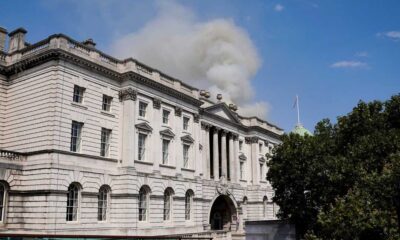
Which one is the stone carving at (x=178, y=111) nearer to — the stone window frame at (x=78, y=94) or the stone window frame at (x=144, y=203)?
the stone window frame at (x=144, y=203)

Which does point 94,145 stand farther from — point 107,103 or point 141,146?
point 141,146

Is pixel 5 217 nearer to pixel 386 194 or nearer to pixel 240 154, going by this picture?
pixel 386 194

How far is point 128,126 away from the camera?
36406 mm

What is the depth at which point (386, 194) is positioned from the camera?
2588 cm

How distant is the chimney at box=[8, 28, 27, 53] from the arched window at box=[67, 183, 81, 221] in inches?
511

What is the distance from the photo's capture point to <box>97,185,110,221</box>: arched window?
1339 inches

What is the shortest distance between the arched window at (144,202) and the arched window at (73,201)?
255 inches

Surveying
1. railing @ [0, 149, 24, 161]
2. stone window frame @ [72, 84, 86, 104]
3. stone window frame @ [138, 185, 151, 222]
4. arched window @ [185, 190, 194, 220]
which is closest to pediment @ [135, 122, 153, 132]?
stone window frame @ [138, 185, 151, 222]

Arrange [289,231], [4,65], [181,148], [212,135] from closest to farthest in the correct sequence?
[289,231], [4,65], [181,148], [212,135]

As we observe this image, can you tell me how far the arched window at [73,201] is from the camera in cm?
3145

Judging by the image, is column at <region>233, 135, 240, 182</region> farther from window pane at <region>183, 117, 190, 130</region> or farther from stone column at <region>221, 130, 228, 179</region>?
window pane at <region>183, 117, 190, 130</region>

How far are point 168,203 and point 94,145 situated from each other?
1028 cm

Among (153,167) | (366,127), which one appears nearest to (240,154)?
(153,167)

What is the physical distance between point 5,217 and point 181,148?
17.9 m
